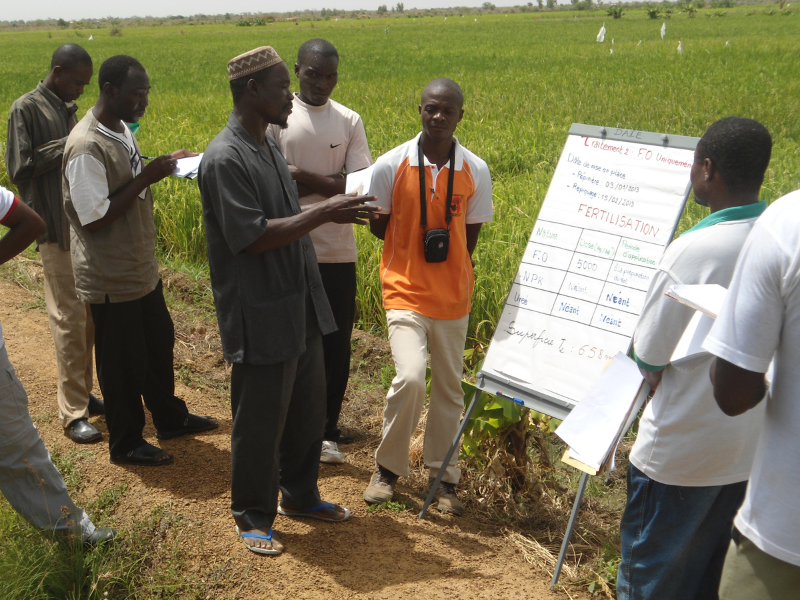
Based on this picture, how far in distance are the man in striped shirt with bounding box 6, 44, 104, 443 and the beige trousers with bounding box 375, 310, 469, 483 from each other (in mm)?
1910

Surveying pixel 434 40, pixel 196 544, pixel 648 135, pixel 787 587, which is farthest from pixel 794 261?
pixel 434 40

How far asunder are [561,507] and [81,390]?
2878mm

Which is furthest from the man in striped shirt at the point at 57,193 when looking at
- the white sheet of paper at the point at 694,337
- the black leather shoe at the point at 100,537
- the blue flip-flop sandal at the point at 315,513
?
the white sheet of paper at the point at 694,337

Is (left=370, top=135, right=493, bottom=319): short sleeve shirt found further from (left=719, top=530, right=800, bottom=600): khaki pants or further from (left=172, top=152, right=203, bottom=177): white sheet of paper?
(left=719, top=530, right=800, bottom=600): khaki pants

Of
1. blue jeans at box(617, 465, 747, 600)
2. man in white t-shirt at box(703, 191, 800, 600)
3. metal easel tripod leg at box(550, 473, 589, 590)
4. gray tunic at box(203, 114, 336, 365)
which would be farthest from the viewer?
metal easel tripod leg at box(550, 473, 589, 590)

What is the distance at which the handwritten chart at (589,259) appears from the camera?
10.1 feet

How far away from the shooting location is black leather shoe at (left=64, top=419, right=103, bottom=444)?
422cm

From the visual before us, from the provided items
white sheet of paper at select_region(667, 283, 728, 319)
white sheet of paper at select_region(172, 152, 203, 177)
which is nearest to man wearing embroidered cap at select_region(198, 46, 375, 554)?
white sheet of paper at select_region(172, 152, 203, 177)

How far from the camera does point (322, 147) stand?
403 centimetres

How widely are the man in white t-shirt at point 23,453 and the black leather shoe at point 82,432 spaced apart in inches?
45.4

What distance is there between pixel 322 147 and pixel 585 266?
5.43 feet

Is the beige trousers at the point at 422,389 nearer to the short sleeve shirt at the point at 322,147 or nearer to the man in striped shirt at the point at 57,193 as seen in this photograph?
the short sleeve shirt at the point at 322,147

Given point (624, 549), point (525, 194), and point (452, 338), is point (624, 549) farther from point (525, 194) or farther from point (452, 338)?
point (525, 194)

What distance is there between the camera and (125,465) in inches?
156
